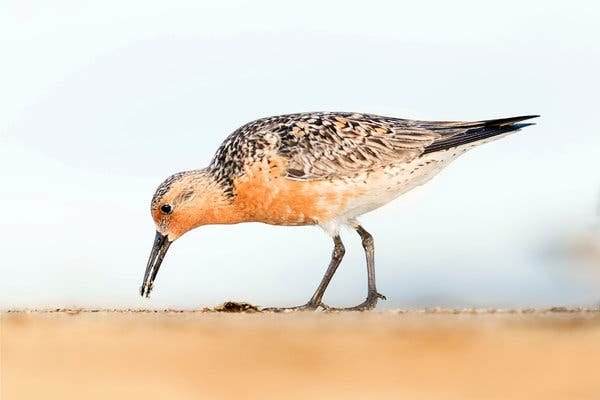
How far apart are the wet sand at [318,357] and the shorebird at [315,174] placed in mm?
3882

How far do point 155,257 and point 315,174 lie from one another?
7.25 feet

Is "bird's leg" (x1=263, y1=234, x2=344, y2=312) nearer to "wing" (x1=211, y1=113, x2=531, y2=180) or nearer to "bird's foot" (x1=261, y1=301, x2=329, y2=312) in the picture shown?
"bird's foot" (x1=261, y1=301, x2=329, y2=312)

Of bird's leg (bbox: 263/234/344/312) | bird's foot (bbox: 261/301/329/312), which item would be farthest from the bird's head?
bird's foot (bbox: 261/301/329/312)

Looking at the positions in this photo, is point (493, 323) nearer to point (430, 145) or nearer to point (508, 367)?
point (508, 367)

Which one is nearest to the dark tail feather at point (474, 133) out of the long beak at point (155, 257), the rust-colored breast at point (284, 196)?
the rust-colored breast at point (284, 196)

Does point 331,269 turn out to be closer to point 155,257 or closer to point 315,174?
point 315,174

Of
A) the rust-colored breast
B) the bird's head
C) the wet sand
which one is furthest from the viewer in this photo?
the bird's head

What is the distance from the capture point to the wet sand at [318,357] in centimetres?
600

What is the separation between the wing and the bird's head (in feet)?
1.16

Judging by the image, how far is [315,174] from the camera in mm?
10859

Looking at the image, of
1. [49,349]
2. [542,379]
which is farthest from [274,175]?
[542,379]

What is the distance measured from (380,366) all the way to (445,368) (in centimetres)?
40

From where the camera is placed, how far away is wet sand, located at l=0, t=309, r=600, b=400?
600 centimetres

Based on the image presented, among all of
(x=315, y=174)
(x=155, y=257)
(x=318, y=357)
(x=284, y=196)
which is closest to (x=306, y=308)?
(x=284, y=196)
